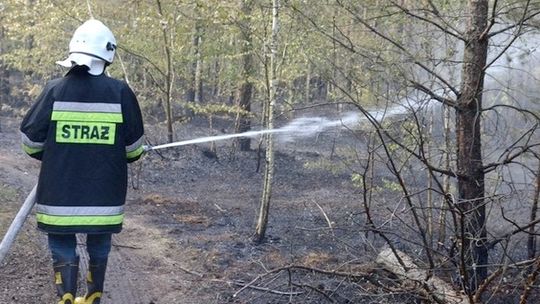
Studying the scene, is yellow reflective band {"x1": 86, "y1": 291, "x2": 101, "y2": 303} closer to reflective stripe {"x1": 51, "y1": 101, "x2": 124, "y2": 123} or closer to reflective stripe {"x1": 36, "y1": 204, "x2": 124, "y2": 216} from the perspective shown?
reflective stripe {"x1": 36, "y1": 204, "x2": 124, "y2": 216}

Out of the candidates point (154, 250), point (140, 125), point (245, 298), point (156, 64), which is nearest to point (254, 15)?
point (156, 64)

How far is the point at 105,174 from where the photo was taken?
4.32 meters

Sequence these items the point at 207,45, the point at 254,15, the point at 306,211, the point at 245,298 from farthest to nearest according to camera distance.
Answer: the point at 207,45
the point at 306,211
the point at 254,15
the point at 245,298

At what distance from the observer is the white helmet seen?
423cm

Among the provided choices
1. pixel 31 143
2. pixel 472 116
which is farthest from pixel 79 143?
pixel 472 116

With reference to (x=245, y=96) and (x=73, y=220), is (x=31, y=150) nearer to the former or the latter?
(x=73, y=220)

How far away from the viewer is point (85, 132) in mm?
4246

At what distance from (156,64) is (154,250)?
Result: 7887mm

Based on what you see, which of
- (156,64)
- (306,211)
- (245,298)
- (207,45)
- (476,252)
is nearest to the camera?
(476,252)

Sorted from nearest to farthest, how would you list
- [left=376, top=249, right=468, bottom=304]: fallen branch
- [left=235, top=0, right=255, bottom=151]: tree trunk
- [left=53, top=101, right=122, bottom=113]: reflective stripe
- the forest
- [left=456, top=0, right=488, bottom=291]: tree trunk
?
[left=53, top=101, right=122, bottom=113]: reflective stripe, [left=376, top=249, right=468, bottom=304]: fallen branch, the forest, [left=456, top=0, right=488, bottom=291]: tree trunk, [left=235, top=0, right=255, bottom=151]: tree trunk

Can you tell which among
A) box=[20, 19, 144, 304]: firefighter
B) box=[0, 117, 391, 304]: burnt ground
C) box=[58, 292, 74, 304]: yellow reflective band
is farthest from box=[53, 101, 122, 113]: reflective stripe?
box=[0, 117, 391, 304]: burnt ground

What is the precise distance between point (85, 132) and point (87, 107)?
178mm

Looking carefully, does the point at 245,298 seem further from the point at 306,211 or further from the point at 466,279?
the point at 306,211

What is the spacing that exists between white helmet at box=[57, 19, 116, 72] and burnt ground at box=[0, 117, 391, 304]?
2165 mm
